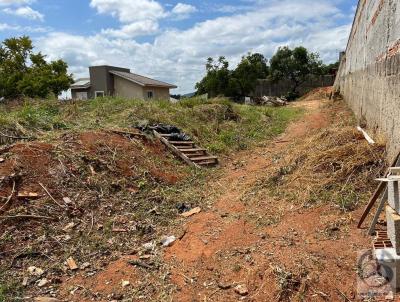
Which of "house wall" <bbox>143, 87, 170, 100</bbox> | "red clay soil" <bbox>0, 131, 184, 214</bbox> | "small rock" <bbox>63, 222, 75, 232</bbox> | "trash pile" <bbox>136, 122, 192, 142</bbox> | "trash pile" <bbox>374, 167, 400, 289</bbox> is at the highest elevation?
"house wall" <bbox>143, 87, 170, 100</bbox>

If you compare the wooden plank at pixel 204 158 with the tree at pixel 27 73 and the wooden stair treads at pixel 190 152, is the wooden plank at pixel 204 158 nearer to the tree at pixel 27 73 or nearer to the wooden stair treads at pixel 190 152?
the wooden stair treads at pixel 190 152

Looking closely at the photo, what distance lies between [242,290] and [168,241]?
52.3 inches

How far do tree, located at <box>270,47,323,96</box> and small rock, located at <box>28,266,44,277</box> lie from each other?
24.1 m

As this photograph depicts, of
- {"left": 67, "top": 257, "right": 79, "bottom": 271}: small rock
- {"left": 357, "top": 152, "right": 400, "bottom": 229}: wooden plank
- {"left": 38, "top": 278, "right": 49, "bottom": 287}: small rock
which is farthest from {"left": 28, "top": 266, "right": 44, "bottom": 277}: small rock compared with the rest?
{"left": 357, "top": 152, "right": 400, "bottom": 229}: wooden plank

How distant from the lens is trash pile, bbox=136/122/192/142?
27.0ft

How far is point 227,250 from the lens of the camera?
3.95 m

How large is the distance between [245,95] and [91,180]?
19005 mm

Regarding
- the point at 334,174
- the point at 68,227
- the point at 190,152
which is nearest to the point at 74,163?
the point at 68,227

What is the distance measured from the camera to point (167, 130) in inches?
335

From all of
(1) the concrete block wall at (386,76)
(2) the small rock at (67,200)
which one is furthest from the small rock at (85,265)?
(1) the concrete block wall at (386,76)

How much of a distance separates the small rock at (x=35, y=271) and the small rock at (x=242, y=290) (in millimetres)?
1952

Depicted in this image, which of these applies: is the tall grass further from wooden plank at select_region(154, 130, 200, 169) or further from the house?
the house

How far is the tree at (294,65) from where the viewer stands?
2623cm

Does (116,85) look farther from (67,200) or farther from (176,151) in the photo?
(67,200)
